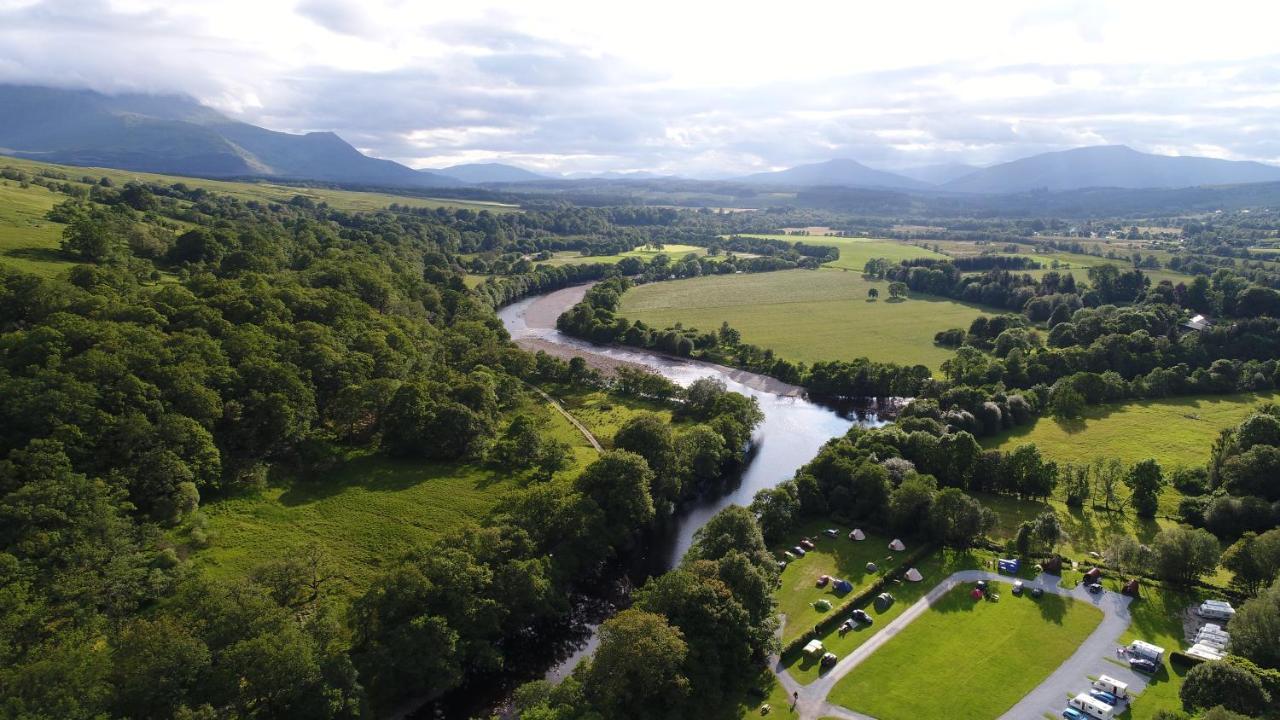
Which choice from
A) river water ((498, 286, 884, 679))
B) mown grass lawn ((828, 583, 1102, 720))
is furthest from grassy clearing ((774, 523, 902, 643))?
river water ((498, 286, 884, 679))

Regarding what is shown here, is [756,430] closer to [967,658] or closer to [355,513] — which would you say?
[967,658]

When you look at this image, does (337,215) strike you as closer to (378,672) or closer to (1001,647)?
(378,672)

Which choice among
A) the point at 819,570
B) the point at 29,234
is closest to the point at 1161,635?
the point at 819,570

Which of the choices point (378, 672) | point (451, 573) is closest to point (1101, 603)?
point (451, 573)

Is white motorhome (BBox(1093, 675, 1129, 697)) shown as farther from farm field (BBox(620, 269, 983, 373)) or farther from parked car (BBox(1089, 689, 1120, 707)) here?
farm field (BBox(620, 269, 983, 373))

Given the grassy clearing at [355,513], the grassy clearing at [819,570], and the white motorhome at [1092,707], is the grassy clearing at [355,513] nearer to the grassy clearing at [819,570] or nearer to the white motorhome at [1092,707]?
the grassy clearing at [819,570]

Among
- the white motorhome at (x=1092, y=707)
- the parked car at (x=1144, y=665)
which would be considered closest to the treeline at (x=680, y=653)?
the white motorhome at (x=1092, y=707)
